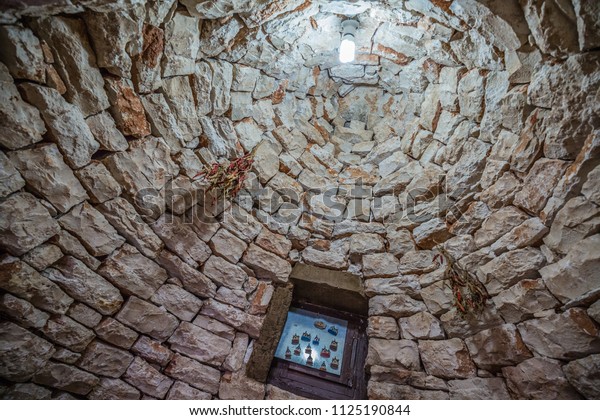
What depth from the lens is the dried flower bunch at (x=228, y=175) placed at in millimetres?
2863

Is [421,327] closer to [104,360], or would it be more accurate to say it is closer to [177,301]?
[177,301]

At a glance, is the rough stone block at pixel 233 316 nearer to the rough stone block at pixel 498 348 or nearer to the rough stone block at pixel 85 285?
the rough stone block at pixel 85 285

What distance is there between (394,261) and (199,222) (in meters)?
2.13

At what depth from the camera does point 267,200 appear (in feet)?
11.2

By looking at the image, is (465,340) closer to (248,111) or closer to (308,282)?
(308,282)

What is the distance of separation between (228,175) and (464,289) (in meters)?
2.51

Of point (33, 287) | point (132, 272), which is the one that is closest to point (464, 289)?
point (132, 272)

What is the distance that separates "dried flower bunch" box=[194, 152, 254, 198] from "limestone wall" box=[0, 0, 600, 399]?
0.12 meters

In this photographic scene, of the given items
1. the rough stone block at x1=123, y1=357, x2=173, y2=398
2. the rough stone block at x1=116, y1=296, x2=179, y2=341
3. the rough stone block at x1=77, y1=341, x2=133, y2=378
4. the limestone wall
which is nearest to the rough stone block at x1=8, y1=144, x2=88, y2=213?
the limestone wall

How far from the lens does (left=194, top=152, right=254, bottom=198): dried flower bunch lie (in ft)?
9.39

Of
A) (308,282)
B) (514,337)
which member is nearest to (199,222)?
(308,282)

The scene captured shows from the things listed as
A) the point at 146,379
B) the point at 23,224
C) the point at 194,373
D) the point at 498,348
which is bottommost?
the point at 146,379

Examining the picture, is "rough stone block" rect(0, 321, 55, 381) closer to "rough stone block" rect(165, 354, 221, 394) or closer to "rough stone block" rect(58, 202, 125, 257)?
"rough stone block" rect(58, 202, 125, 257)

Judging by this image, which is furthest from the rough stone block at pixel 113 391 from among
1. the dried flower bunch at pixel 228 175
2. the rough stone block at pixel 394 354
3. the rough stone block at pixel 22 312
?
the rough stone block at pixel 394 354
